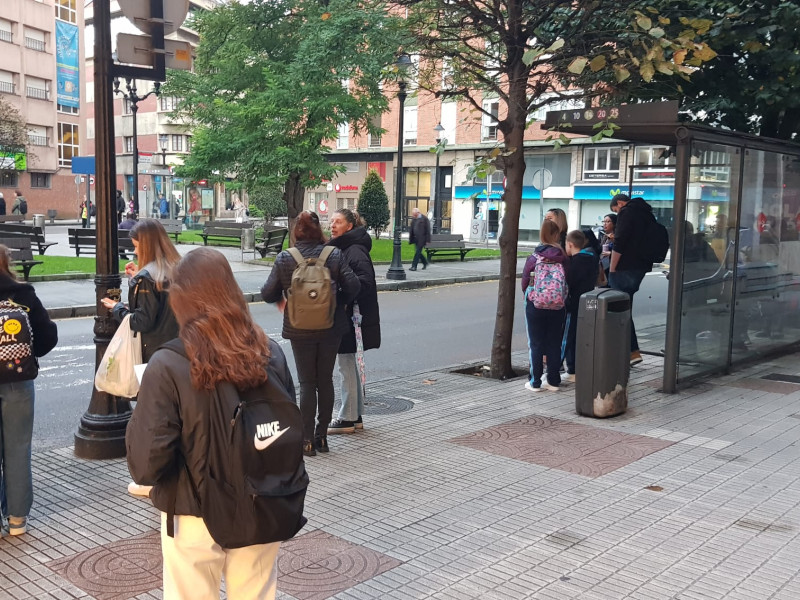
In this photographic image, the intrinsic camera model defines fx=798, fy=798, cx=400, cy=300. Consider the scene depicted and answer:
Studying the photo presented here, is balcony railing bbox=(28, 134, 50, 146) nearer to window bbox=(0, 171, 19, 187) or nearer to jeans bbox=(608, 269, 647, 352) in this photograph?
window bbox=(0, 171, 19, 187)

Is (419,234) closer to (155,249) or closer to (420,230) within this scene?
(420,230)

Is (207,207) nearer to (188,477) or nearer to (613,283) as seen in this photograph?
(613,283)

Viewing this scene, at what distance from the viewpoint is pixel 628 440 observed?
6.76 metres

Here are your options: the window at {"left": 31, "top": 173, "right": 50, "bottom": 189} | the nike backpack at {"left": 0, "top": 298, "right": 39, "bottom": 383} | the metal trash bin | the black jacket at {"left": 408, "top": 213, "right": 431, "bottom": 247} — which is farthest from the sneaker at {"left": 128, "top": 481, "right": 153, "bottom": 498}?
the window at {"left": 31, "top": 173, "right": 50, "bottom": 189}

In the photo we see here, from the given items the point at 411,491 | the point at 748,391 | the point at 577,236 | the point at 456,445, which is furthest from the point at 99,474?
the point at 748,391

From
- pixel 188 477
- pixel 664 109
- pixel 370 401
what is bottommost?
pixel 370 401

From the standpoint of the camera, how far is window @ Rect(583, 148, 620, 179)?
137ft

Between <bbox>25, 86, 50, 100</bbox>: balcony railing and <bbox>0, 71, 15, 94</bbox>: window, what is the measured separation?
111 cm

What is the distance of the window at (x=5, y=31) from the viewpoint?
53.7 meters

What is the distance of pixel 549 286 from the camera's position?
8.03m

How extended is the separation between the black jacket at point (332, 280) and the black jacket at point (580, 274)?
11.0ft

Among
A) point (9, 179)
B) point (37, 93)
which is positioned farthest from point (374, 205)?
point (37, 93)

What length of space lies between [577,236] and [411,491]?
421 cm

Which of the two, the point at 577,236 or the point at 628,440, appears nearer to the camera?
the point at 628,440
